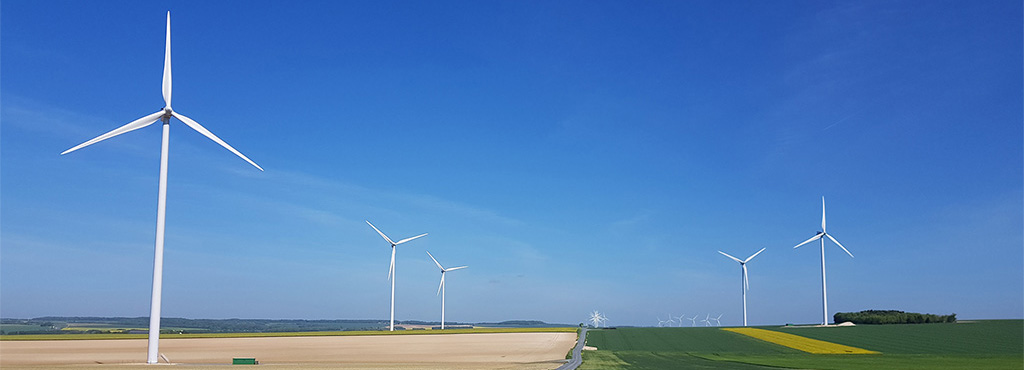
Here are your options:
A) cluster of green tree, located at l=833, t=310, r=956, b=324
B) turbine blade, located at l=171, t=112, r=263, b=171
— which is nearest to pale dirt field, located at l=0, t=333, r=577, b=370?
turbine blade, located at l=171, t=112, r=263, b=171

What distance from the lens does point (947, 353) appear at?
56.5 meters

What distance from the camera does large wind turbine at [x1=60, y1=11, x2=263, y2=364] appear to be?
4684cm

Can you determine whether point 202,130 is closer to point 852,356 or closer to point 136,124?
point 136,124

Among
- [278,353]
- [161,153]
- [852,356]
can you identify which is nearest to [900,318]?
[852,356]

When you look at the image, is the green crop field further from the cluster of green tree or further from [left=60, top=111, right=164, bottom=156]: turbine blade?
[left=60, top=111, right=164, bottom=156]: turbine blade

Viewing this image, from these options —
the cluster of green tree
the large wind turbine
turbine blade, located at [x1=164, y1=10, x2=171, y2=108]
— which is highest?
turbine blade, located at [x1=164, y1=10, x2=171, y2=108]

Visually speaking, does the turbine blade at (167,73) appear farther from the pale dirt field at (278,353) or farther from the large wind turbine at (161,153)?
the pale dirt field at (278,353)

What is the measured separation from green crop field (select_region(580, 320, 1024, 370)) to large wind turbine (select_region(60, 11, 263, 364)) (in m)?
28.4

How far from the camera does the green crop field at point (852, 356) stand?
144ft

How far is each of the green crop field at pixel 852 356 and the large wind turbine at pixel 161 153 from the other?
2840 centimetres

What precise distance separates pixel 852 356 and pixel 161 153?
174 ft

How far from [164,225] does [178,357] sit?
1538 centimetres

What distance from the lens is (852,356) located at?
176 ft

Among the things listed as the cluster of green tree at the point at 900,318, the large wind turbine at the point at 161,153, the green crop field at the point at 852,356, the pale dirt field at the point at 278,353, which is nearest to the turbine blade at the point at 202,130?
the large wind turbine at the point at 161,153
